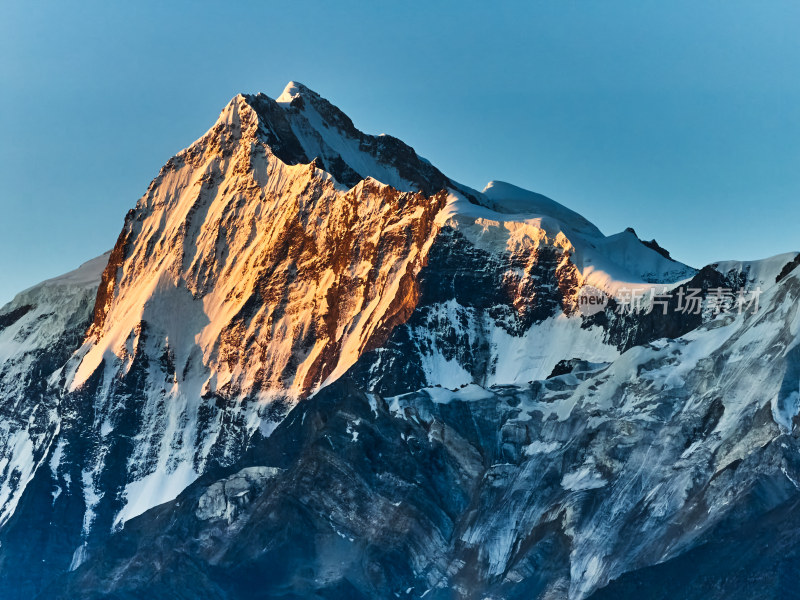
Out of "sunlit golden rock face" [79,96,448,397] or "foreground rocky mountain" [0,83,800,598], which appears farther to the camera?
"sunlit golden rock face" [79,96,448,397]

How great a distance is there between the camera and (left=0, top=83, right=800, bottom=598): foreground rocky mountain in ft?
402

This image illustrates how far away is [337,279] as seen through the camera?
161 m

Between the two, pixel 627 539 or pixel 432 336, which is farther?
pixel 432 336

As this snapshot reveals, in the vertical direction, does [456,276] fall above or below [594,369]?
above

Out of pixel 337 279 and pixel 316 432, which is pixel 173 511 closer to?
pixel 316 432

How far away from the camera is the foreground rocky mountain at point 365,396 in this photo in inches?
4828

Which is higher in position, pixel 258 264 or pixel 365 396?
pixel 258 264

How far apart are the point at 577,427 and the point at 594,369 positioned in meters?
8.94

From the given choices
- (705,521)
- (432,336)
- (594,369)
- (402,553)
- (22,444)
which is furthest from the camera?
(22,444)

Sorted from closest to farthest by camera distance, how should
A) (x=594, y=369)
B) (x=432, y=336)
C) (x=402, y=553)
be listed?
1. (x=402, y=553)
2. (x=594, y=369)
3. (x=432, y=336)

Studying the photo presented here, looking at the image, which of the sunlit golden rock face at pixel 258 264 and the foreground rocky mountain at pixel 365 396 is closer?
the foreground rocky mountain at pixel 365 396

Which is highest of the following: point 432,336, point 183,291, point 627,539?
point 183,291

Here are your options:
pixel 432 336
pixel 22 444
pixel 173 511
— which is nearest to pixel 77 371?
pixel 22 444

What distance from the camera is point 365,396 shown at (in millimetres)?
140750
